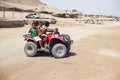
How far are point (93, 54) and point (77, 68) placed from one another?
366cm

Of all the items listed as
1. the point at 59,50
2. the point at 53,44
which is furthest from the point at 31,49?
the point at 59,50

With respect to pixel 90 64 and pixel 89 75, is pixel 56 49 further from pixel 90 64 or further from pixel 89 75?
pixel 89 75

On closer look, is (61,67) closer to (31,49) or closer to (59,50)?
(59,50)

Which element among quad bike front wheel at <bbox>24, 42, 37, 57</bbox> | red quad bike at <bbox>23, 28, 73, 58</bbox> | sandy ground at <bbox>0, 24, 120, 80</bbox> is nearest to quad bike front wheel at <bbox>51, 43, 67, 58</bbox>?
red quad bike at <bbox>23, 28, 73, 58</bbox>

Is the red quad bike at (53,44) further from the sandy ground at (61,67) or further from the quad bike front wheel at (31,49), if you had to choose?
the sandy ground at (61,67)

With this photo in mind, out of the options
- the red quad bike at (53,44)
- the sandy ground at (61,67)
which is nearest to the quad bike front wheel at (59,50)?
the red quad bike at (53,44)

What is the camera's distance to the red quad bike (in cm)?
1394

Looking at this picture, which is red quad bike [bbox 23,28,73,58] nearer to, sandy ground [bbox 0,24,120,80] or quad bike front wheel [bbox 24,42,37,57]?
quad bike front wheel [bbox 24,42,37,57]

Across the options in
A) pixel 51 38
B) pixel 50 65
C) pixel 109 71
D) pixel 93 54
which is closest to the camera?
pixel 109 71

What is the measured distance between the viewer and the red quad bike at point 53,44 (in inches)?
549

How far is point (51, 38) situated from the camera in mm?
13938

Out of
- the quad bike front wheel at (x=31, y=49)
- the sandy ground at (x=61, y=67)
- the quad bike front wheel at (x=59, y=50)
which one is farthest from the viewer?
the quad bike front wheel at (x=31, y=49)

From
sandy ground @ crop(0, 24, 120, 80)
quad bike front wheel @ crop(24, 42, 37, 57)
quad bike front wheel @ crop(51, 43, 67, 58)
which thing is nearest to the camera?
sandy ground @ crop(0, 24, 120, 80)

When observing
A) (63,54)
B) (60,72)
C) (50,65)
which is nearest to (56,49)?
(63,54)
